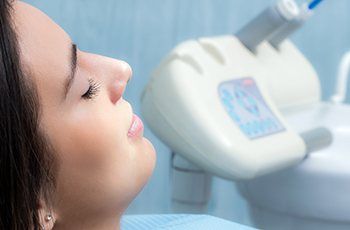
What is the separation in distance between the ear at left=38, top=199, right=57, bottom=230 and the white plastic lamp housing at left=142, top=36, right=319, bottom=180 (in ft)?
1.15

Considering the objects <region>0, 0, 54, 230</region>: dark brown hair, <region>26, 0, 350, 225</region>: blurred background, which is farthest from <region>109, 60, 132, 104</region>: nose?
<region>26, 0, 350, 225</region>: blurred background

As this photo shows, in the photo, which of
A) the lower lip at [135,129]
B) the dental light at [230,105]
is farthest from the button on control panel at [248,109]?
the lower lip at [135,129]

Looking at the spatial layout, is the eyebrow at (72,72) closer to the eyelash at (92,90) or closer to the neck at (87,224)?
the eyelash at (92,90)

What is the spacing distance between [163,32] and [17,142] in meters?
0.93

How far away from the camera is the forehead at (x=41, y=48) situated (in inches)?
23.6

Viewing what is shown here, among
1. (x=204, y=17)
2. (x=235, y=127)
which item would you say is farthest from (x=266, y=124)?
(x=204, y=17)

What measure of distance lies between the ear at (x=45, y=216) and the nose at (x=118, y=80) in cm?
14

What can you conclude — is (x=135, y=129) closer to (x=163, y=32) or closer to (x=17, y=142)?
(x=17, y=142)

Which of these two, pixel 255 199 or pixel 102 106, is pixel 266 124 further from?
pixel 102 106

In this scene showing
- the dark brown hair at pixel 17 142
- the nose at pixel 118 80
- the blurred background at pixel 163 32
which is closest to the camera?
the dark brown hair at pixel 17 142

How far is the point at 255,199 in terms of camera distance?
3.70 ft

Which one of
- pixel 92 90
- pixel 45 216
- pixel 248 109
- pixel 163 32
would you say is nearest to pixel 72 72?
pixel 92 90

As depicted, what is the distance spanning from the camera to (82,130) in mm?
633

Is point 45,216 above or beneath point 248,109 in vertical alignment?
beneath
